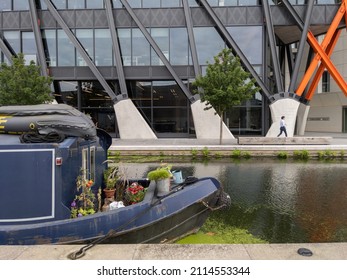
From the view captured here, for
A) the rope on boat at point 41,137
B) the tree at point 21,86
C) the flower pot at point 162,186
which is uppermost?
the tree at point 21,86

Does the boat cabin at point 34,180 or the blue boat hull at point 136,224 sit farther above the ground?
the boat cabin at point 34,180

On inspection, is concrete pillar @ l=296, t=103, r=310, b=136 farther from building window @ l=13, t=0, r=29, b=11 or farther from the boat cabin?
the boat cabin

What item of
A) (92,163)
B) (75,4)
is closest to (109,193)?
(92,163)

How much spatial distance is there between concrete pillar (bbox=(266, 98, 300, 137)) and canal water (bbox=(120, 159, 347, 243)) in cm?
911

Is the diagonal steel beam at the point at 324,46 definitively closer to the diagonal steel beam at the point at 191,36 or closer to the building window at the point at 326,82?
the diagonal steel beam at the point at 191,36

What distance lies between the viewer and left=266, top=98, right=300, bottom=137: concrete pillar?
23609 mm

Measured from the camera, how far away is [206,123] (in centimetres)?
2358

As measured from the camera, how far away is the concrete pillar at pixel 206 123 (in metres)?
23.4

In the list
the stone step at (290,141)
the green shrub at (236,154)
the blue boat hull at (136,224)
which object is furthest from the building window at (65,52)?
the blue boat hull at (136,224)

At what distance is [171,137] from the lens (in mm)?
26375

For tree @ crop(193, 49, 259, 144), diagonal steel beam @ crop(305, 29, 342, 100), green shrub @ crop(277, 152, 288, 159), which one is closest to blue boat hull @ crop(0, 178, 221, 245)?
green shrub @ crop(277, 152, 288, 159)

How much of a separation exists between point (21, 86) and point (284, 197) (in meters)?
17.1

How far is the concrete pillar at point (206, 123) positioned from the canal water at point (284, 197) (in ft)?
29.2
